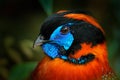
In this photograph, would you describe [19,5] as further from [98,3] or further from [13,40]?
[98,3]

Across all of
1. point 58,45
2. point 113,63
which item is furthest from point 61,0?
point 58,45

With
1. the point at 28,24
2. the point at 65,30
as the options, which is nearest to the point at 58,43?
the point at 65,30

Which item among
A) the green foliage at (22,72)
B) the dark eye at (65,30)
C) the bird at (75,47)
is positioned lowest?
the green foliage at (22,72)

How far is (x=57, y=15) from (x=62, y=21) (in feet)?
0.17

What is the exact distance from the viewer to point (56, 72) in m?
3.71

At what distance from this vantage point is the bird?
365 cm

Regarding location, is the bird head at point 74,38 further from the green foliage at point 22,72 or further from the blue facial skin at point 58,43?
the green foliage at point 22,72

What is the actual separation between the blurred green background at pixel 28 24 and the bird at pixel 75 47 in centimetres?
129

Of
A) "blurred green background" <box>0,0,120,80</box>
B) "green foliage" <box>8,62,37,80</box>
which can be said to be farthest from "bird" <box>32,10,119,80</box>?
"blurred green background" <box>0,0,120,80</box>

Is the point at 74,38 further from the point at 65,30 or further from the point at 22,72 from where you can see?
the point at 22,72

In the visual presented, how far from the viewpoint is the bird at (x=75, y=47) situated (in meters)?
3.65

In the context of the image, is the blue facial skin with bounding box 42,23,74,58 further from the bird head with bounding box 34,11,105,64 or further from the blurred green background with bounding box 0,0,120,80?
the blurred green background with bounding box 0,0,120,80

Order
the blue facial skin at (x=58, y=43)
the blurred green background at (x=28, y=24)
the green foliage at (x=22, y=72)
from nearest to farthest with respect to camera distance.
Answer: the blue facial skin at (x=58, y=43) → the green foliage at (x=22, y=72) → the blurred green background at (x=28, y=24)

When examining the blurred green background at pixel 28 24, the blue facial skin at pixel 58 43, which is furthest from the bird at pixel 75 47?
the blurred green background at pixel 28 24
